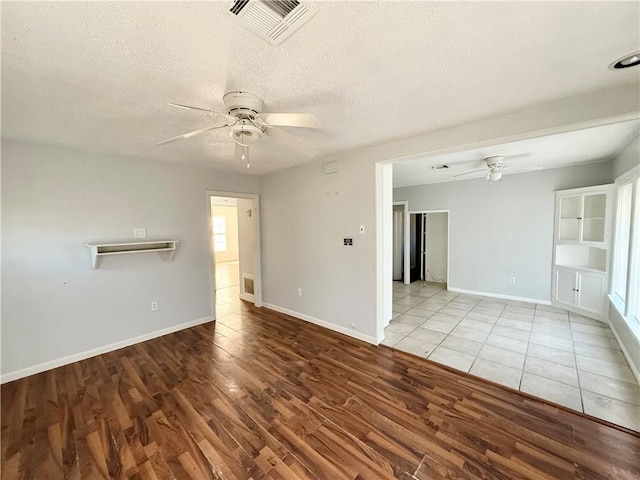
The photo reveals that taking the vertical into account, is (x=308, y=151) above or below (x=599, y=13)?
below

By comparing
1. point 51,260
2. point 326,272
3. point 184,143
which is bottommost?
point 326,272

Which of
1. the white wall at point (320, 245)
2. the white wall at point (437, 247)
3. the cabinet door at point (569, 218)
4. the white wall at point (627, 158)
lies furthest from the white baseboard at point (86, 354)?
the cabinet door at point (569, 218)

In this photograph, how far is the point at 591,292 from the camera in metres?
3.95

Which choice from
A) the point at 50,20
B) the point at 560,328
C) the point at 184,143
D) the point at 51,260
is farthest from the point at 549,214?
the point at 51,260

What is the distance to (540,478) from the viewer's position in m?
A: 1.52

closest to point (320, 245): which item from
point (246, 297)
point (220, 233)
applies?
point (246, 297)

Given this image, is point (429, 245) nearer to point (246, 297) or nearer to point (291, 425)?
point (246, 297)

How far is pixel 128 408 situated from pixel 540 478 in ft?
9.93

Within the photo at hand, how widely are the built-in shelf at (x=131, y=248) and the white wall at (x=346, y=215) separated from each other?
5.22 feet

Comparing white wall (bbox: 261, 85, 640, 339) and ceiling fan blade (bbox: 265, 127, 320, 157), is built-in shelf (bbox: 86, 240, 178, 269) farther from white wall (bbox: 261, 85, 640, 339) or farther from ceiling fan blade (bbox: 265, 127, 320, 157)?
ceiling fan blade (bbox: 265, 127, 320, 157)

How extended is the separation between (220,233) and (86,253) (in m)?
7.71

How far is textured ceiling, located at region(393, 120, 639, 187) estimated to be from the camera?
2.80 m

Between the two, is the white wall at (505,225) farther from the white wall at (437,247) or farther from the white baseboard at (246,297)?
the white baseboard at (246,297)

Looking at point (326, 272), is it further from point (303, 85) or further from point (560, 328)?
point (560, 328)
